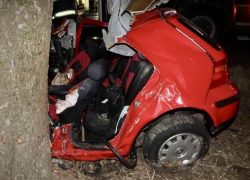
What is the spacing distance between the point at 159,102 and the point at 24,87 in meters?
1.29

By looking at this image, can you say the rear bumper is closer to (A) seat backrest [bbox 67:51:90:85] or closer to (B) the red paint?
(B) the red paint

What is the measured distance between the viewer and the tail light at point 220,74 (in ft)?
9.70

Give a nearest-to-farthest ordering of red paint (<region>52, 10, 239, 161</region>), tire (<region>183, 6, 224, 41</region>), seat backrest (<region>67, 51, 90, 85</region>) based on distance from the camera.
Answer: red paint (<region>52, 10, 239, 161</region>)
seat backrest (<region>67, 51, 90, 85</region>)
tire (<region>183, 6, 224, 41</region>)

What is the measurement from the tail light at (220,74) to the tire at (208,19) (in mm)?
3880

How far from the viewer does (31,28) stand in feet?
6.81

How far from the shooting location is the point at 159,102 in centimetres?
279

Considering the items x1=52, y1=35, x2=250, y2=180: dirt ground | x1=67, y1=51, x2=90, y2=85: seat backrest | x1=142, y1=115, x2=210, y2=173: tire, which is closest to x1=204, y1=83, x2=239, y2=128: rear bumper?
x1=142, y1=115, x2=210, y2=173: tire

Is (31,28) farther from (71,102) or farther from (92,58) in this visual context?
(92,58)

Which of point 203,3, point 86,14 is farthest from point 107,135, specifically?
point 86,14

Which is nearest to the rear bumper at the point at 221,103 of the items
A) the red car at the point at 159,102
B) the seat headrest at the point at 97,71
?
the red car at the point at 159,102

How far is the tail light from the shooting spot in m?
2.96

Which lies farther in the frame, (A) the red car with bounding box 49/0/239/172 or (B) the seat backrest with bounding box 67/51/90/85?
(B) the seat backrest with bounding box 67/51/90/85

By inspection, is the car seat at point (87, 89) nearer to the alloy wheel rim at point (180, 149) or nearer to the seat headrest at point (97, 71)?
the seat headrest at point (97, 71)

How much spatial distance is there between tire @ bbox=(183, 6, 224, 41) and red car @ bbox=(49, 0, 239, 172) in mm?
3496
